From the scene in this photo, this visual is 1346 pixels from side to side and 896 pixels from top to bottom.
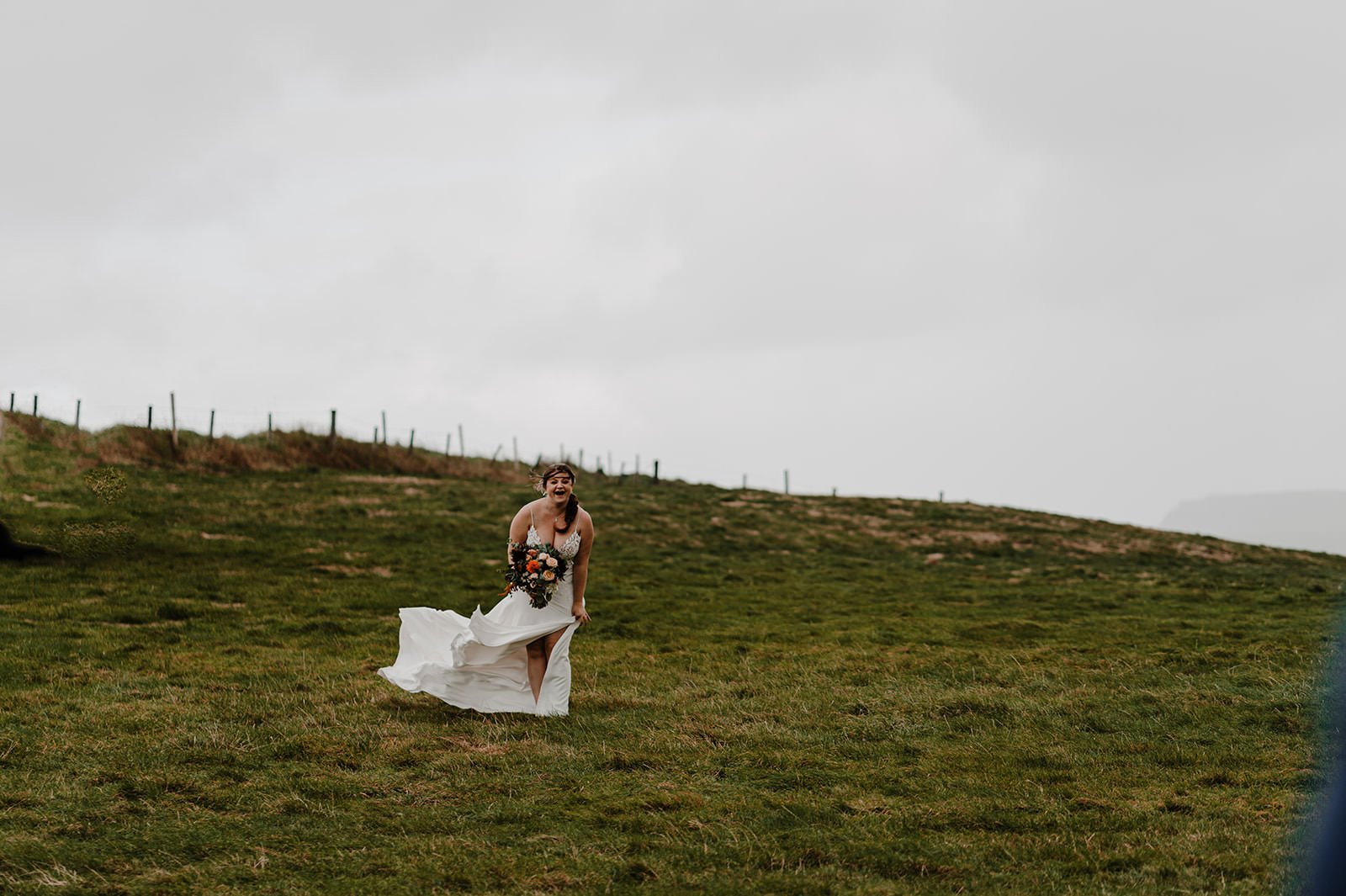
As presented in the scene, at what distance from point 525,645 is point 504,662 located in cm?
34

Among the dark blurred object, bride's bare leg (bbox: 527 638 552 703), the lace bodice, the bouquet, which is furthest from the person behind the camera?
the dark blurred object

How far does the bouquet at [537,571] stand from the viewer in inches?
477

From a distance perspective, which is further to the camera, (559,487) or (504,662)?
(504,662)

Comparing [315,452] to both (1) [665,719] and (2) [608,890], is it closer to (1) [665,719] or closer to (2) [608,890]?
(1) [665,719]

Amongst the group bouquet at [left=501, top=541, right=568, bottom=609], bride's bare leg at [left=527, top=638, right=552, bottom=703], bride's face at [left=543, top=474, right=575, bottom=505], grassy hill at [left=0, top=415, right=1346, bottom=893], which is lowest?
grassy hill at [left=0, top=415, right=1346, bottom=893]

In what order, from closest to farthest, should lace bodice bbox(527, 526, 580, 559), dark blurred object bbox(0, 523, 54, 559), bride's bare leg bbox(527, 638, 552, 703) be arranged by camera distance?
lace bodice bbox(527, 526, 580, 559)
bride's bare leg bbox(527, 638, 552, 703)
dark blurred object bbox(0, 523, 54, 559)

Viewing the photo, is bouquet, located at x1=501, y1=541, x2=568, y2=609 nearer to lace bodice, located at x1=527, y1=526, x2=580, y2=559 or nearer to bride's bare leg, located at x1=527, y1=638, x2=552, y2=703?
lace bodice, located at x1=527, y1=526, x2=580, y2=559

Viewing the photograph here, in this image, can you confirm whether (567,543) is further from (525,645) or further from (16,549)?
(16,549)

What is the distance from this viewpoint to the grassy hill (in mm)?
7422

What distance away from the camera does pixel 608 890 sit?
682 cm

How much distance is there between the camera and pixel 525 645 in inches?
484

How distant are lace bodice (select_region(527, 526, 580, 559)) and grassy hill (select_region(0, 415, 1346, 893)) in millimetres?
1968

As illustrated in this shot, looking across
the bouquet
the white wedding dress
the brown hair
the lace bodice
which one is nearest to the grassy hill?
the white wedding dress

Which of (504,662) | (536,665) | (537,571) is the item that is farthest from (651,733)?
(537,571)
